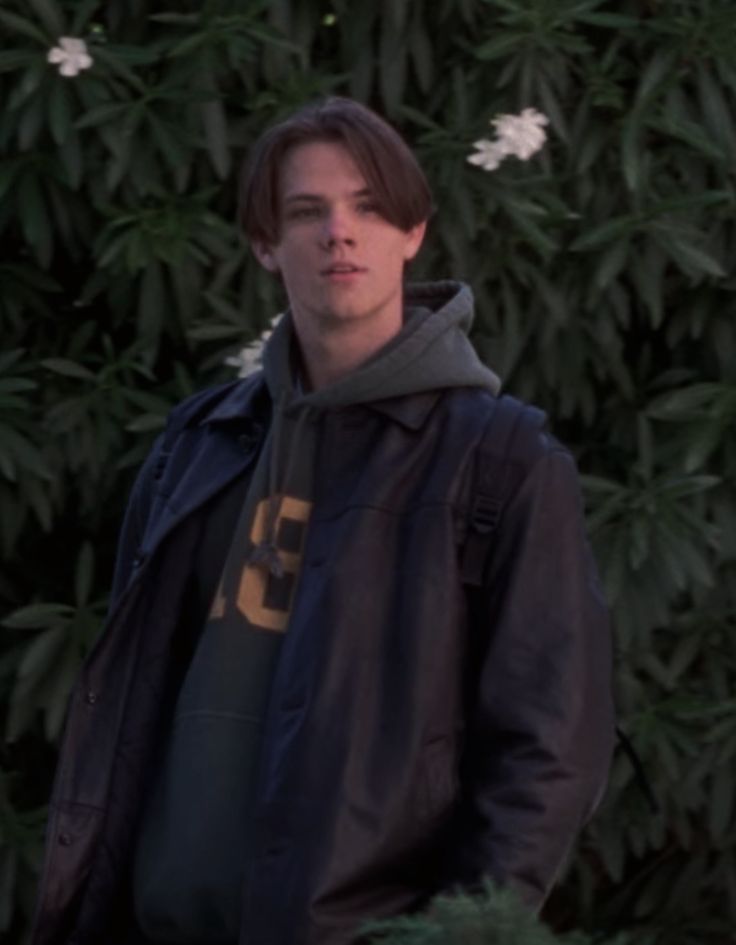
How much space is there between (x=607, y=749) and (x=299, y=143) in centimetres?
88

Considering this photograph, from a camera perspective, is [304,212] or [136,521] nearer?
[304,212]

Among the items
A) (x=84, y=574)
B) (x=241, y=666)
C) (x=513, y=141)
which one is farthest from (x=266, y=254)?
(x=84, y=574)

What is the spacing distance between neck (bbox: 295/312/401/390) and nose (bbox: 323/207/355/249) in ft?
0.35

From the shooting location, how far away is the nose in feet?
11.2

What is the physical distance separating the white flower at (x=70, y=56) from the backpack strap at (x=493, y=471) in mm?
1775

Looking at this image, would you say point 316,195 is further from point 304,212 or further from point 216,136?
point 216,136

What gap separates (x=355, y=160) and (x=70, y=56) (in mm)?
1589

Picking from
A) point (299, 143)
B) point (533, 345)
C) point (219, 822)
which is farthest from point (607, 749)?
point (533, 345)

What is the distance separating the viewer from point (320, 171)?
345cm

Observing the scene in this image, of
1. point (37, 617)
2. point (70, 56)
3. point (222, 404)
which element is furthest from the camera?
point (37, 617)

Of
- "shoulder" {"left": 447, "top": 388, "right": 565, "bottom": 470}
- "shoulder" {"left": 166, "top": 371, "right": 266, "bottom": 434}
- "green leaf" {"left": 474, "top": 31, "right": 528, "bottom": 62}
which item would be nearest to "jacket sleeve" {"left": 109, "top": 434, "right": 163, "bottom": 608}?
"shoulder" {"left": 166, "top": 371, "right": 266, "bottom": 434}

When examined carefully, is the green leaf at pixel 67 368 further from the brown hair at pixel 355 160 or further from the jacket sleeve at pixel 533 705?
the jacket sleeve at pixel 533 705

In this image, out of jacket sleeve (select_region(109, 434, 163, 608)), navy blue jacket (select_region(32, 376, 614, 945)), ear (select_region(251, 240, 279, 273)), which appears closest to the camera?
navy blue jacket (select_region(32, 376, 614, 945))

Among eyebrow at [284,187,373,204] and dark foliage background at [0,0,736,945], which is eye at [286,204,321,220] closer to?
eyebrow at [284,187,373,204]
